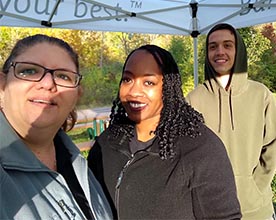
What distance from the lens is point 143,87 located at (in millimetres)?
1318

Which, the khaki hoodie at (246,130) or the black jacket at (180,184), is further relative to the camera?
the khaki hoodie at (246,130)

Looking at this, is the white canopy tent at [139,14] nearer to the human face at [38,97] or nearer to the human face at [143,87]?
the human face at [143,87]

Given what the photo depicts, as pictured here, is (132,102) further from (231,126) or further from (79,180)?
(231,126)

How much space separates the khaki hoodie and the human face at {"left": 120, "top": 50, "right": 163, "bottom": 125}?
685mm

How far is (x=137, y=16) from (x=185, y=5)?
581 mm

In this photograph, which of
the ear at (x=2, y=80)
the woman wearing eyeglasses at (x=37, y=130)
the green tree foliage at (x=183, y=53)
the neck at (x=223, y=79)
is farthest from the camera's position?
the green tree foliage at (x=183, y=53)

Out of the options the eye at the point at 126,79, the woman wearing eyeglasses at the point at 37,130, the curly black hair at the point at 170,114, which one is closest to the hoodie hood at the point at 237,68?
the curly black hair at the point at 170,114

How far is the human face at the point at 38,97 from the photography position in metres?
0.91

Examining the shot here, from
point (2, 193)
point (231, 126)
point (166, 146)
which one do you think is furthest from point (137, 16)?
point (2, 193)

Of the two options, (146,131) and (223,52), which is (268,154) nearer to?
(223,52)

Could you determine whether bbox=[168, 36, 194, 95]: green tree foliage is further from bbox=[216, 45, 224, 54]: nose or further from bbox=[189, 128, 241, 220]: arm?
bbox=[189, 128, 241, 220]: arm

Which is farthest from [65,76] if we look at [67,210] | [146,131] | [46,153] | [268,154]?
[268,154]

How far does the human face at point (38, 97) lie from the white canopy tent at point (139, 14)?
1.76 m

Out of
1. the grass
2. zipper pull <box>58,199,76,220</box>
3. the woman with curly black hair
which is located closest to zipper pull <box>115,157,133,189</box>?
the woman with curly black hair
